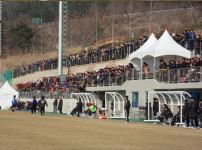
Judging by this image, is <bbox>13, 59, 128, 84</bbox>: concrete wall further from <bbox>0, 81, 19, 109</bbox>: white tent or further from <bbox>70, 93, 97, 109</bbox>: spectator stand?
<bbox>0, 81, 19, 109</bbox>: white tent

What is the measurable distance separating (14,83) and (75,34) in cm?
1715

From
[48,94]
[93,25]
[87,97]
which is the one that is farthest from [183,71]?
[93,25]

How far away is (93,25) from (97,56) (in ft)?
98.5

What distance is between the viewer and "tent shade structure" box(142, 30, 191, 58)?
3209cm

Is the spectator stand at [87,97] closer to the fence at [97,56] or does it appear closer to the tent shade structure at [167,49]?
the fence at [97,56]

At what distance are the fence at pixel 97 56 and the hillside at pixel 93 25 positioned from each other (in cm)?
275

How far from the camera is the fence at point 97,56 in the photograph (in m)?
34.7

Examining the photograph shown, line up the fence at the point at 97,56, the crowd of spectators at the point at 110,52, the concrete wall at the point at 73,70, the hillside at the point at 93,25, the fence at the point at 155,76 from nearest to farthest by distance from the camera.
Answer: the fence at the point at 155,76 → the crowd of spectators at the point at 110,52 → the fence at the point at 97,56 → the concrete wall at the point at 73,70 → the hillside at the point at 93,25

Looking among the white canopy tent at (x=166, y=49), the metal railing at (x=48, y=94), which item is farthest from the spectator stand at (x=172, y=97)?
the metal railing at (x=48, y=94)

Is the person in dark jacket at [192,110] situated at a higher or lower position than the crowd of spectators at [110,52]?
lower

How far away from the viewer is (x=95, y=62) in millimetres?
54344

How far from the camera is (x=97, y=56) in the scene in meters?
53.8

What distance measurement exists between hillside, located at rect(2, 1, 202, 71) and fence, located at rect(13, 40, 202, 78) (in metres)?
2.75

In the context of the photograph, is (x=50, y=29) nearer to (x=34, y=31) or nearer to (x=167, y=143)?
(x=34, y=31)
